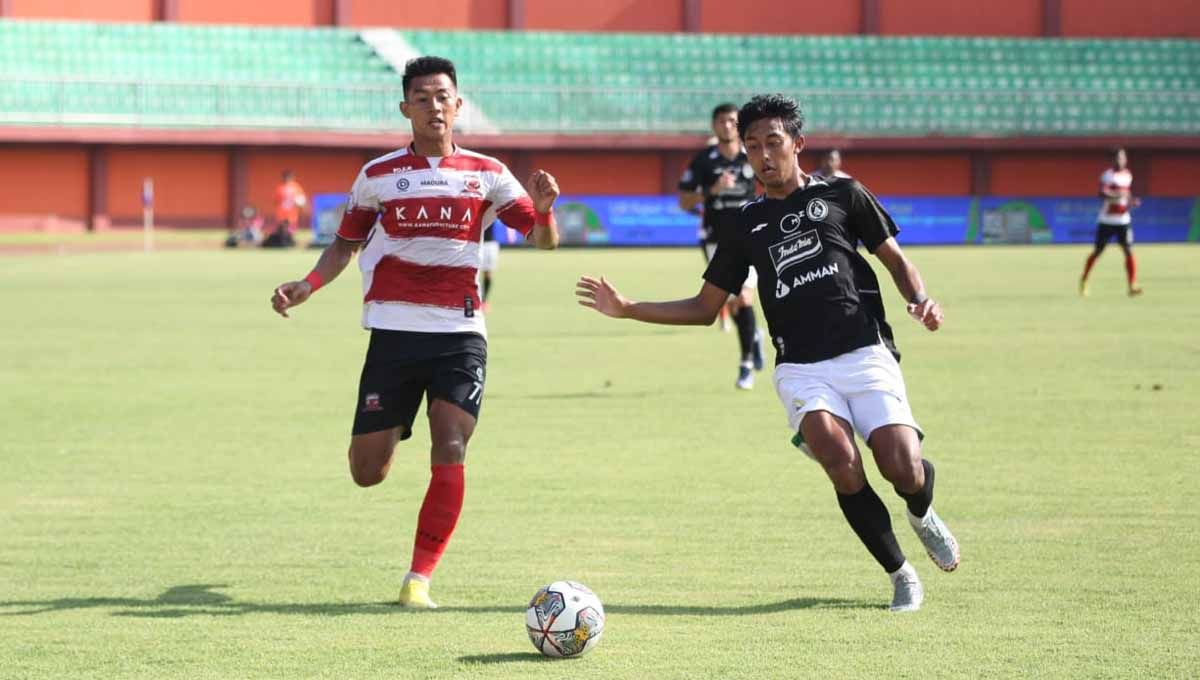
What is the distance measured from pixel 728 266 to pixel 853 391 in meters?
0.79

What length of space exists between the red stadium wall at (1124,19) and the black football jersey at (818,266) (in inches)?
1984

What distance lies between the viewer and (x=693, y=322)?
24.1 feet

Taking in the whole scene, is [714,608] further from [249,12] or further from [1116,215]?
[249,12]

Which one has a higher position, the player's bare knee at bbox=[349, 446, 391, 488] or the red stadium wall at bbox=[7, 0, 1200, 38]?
the red stadium wall at bbox=[7, 0, 1200, 38]

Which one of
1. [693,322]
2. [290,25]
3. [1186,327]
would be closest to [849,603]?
[693,322]

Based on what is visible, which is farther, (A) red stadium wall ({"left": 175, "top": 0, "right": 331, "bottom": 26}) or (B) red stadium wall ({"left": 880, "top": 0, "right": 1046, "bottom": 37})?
(B) red stadium wall ({"left": 880, "top": 0, "right": 1046, "bottom": 37})

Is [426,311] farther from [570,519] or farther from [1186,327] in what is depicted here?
[1186,327]

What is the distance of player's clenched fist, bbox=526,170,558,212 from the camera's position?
7285 millimetres

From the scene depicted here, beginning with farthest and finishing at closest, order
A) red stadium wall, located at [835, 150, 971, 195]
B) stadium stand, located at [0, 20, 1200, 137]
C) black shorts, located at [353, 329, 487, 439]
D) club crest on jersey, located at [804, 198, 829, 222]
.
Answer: red stadium wall, located at [835, 150, 971, 195]
stadium stand, located at [0, 20, 1200, 137]
black shorts, located at [353, 329, 487, 439]
club crest on jersey, located at [804, 198, 829, 222]

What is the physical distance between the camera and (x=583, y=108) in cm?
4794

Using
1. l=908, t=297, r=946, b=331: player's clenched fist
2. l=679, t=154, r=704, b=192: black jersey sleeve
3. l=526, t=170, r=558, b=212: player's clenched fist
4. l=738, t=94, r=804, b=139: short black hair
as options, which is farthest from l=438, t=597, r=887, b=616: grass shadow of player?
l=679, t=154, r=704, b=192: black jersey sleeve

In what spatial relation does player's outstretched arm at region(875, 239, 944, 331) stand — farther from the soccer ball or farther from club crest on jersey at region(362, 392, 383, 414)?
club crest on jersey at region(362, 392, 383, 414)

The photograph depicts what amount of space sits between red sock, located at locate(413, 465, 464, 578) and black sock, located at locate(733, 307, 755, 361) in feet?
25.1

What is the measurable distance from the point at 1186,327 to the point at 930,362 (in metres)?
4.90
